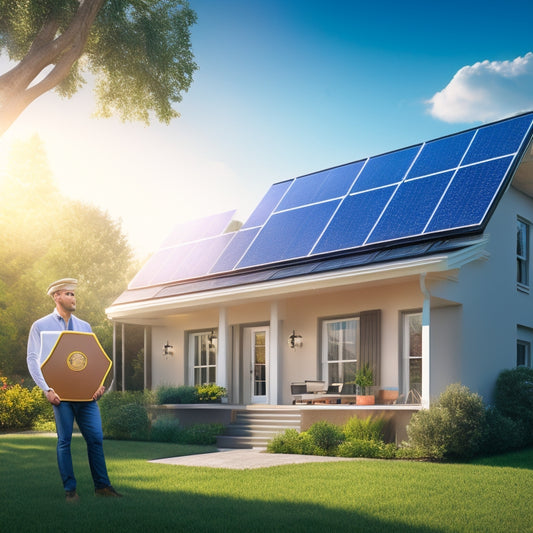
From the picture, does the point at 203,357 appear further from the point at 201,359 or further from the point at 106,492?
the point at 106,492

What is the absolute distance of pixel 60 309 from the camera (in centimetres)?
644

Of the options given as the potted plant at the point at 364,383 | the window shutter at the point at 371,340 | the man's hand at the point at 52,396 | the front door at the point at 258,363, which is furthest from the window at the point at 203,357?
the man's hand at the point at 52,396

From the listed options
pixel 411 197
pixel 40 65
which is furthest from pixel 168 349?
pixel 40 65

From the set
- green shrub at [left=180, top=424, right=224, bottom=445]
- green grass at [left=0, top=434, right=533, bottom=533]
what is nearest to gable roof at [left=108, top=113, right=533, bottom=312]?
green shrub at [left=180, top=424, right=224, bottom=445]

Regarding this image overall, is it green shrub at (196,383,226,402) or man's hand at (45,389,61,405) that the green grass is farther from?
green shrub at (196,383,226,402)

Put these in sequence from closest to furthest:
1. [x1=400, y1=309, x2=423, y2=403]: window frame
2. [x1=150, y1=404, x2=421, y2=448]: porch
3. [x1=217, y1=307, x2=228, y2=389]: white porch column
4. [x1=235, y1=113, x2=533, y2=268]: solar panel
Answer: [x1=150, y1=404, x2=421, y2=448]: porch < [x1=235, y1=113, x2=533, y2=268]: solar panel < [x1=400, y1=309, x2=423, y2=403]: window frame < [x1=217, y1=307, x2=228, y2=389]: white porch column

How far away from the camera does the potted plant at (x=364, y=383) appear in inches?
516

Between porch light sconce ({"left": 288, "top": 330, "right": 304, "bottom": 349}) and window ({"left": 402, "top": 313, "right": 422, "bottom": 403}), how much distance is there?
110 inches

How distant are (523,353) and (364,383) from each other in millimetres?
4815

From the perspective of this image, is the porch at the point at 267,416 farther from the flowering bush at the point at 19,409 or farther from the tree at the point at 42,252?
the tree at the point at 42,252

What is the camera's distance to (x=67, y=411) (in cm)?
625

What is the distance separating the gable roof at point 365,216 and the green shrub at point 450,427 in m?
2.68

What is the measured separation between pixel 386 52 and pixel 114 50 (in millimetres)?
10706

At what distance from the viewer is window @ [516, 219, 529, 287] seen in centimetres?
1566
